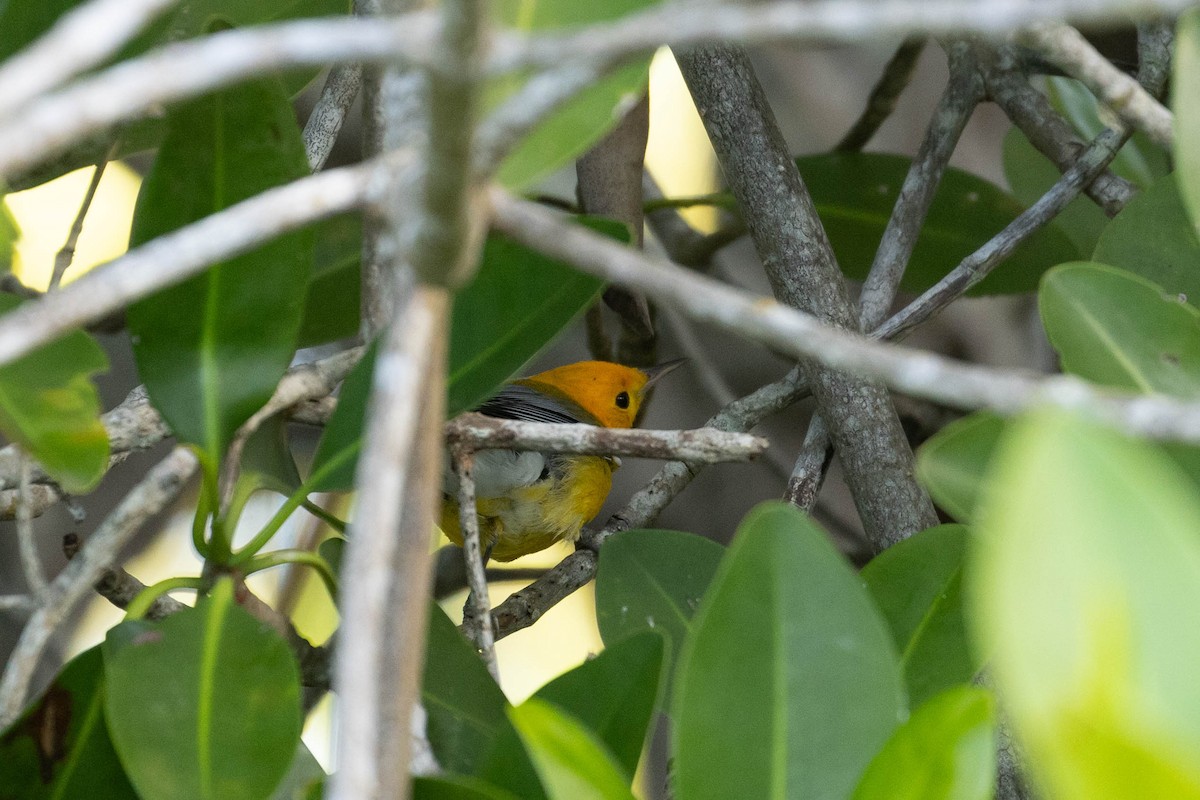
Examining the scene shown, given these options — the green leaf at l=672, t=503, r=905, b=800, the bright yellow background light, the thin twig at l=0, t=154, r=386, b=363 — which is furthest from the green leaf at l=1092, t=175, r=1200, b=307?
the bright yellow background light

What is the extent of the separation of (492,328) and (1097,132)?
130 cm

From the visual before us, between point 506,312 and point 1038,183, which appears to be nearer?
point 506,312

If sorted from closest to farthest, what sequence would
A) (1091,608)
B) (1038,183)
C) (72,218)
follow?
1. (1091,608)
2. (1038,183)
3. (72,218)

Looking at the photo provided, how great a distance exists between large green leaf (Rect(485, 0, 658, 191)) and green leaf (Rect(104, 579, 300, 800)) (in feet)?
1.25

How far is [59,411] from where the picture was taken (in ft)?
2.54

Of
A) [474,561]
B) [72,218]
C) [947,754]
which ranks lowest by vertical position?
[947,754]

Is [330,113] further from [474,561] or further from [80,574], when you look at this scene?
[80,574]

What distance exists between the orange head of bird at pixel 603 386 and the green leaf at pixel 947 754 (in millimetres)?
2094

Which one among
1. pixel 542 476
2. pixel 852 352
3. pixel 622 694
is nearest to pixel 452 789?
pixel 622 694

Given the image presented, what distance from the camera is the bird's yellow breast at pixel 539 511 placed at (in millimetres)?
2561

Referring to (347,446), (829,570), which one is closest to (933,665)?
(829,570)

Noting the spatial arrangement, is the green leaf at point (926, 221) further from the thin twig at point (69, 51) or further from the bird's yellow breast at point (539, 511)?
the thin twig at point (69, 51)

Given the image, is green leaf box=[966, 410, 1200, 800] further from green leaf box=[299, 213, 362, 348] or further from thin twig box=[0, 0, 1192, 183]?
green leaf box=[299, 213, 362, 348]

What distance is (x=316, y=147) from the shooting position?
1.38m
